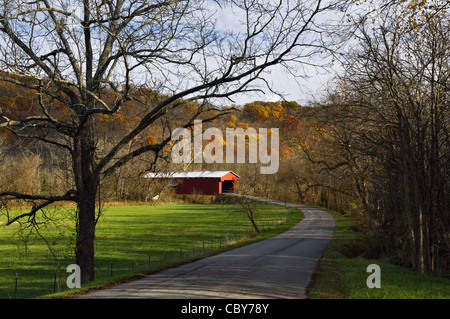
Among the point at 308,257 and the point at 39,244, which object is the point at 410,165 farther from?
the point at 39,244

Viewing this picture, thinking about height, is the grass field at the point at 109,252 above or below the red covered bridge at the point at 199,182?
below

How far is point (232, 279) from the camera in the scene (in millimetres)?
10875

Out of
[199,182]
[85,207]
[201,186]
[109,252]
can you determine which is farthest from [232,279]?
[201,186]

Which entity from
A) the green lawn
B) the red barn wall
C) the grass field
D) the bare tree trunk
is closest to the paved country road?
the green lawn

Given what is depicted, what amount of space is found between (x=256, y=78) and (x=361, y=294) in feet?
18.0

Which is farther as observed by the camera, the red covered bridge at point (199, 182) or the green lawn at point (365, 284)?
the red covered bridge at point (199, 182)

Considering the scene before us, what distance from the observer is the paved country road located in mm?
8844

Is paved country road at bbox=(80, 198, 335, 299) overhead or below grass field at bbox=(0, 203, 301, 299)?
overhead

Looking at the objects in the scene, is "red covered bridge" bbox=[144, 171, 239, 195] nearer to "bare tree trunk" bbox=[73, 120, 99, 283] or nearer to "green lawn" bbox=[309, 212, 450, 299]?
"green lawn" bbox=[309, 212, 450, 299]

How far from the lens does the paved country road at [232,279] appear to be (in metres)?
8.84

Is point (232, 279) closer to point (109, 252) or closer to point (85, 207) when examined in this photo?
point (85, 207)

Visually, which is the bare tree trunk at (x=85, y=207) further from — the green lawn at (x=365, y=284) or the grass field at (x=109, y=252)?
the green lawn at (x=365, y=284)

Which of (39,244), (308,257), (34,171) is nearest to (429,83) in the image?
(308,257)

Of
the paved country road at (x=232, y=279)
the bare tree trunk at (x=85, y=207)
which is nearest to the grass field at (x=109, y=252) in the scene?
the bare tree trunk at (x=85, y=207)
